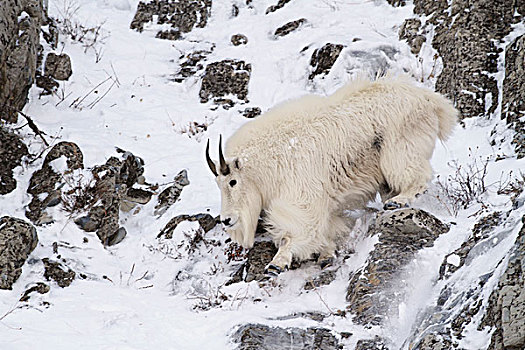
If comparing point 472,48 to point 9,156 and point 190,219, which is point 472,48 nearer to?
point 190,219

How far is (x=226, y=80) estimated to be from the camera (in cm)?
1096

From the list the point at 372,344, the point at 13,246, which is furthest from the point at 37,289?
the point at 372,344

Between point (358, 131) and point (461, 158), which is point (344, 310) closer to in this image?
point (358, 131)

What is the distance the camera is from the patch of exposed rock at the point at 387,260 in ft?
15.3

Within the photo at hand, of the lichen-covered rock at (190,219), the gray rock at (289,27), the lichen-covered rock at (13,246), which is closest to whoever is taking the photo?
the lichen-covered rock at (13,246)

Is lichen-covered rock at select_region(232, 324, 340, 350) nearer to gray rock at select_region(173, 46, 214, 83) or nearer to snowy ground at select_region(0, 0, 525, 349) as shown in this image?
snowy ground at select_region(0, 0, 525, 349)

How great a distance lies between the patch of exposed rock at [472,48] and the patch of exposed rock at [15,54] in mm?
6979

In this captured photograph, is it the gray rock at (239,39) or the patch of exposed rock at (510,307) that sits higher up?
the patch of exposed rock at (510,307)

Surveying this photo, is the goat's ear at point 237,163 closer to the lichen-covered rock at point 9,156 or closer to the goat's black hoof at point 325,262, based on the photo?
the goat's black hoof at point 325,262

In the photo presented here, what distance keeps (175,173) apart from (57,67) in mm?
3887

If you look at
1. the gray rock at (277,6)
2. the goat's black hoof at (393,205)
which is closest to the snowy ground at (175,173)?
the gray rock at (277,6)

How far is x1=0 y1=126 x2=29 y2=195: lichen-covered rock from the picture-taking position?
275 inches

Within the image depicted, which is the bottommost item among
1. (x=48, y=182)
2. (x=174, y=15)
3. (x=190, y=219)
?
(x=190, y=219)

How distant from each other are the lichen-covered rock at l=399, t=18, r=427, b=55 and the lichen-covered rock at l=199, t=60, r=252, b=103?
3215 millimetres
